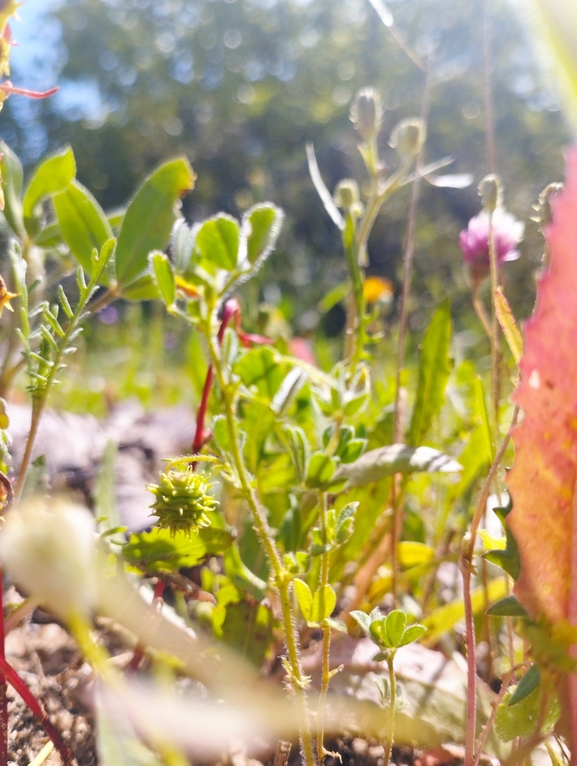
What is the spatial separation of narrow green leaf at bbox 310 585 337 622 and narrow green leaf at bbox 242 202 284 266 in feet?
0.57

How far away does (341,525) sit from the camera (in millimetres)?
319

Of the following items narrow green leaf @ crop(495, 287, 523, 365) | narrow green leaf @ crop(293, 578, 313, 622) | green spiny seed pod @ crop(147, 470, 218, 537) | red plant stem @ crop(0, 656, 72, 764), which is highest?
narrow green leaf @ crop(495, 287, 523, 365)

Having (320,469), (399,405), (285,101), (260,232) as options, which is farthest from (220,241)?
(285,101)

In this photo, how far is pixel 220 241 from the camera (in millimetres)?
337

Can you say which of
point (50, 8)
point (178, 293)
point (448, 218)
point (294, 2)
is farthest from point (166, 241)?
point (50, 8)

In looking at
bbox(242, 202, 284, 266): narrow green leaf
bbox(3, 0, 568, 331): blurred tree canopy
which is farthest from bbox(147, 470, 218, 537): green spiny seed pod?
bbox(3, 0, 568, 331): blurred tree canopy

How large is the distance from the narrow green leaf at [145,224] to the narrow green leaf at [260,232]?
0.11m

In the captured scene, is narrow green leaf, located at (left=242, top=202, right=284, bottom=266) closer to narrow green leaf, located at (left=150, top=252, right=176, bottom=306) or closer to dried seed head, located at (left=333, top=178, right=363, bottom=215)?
narrow green leaf, located at (left=150, top=252, right=176, bottom=306)

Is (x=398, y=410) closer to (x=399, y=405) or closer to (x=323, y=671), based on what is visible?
(x=399, y=405)

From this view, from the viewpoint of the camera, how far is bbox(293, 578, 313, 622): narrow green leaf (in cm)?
29

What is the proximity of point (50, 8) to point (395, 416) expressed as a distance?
42.8 ft

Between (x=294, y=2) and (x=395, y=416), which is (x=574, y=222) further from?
(x=294, y=2)

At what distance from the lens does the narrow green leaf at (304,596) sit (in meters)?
0.29

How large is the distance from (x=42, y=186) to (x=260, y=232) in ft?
0.75
